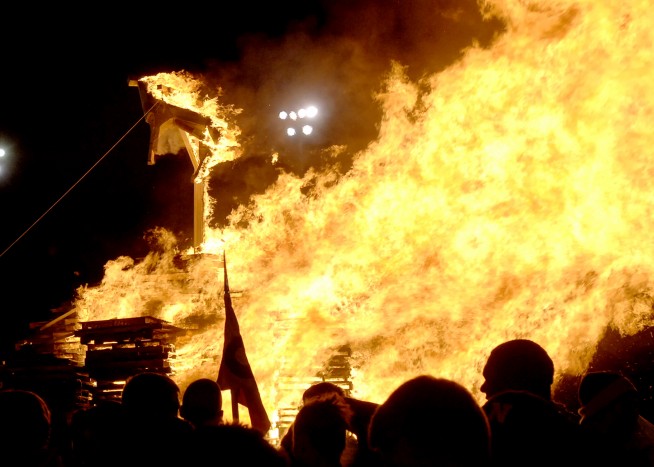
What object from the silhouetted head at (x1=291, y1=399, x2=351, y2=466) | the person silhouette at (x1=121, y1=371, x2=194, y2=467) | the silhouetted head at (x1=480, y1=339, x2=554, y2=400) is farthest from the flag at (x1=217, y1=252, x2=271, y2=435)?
the silhouetted head at (x1=480, y1=339, x2=554, y2=400)

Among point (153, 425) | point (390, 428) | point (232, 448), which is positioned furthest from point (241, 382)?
point (232, 448)

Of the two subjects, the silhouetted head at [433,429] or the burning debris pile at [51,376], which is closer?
the silhouetted head at [433,429]

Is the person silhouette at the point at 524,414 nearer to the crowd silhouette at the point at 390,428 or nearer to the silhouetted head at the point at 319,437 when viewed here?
the crowd silhouette at the point at 390,428

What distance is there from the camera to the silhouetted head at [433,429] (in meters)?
1.72

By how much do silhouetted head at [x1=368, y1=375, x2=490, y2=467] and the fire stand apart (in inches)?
204

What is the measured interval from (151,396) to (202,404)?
0.65m

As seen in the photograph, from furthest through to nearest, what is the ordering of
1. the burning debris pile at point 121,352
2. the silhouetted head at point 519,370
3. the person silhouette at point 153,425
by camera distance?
the burning debris pile at point 121,352 → the silhouetted head at point 519,370 → the person silhouette at point 153,425

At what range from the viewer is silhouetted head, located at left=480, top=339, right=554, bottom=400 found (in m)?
2.81

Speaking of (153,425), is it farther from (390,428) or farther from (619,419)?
(619,419)

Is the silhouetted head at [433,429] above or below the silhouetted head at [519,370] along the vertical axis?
below

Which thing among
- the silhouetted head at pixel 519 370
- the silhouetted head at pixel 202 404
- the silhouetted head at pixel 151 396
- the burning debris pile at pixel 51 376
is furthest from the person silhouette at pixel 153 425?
the burning debris pile at pixel 51 376

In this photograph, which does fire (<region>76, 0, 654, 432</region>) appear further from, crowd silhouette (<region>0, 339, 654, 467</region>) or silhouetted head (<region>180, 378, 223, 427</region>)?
crowd silhouette (<region>0, 339, 654, 467</region>)

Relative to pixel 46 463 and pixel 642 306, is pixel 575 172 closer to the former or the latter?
pixel 642 306

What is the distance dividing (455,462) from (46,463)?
2.27 metres
